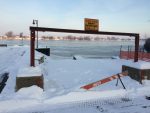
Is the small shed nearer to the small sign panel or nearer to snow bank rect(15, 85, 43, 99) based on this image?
snow bank rect(15, 85, 43, 99)

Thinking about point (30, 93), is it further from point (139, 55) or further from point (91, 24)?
point (139, 55)

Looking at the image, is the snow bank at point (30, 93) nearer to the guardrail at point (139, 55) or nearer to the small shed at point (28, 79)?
the small shed at point (28, 79)

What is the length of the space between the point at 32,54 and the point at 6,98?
2.52 meters

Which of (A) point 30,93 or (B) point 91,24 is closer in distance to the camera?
(A) point 30,93

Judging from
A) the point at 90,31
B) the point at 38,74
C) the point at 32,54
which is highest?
the point at 90,31

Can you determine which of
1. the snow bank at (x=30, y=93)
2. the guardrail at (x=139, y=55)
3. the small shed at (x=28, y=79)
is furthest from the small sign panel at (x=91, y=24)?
the guardrail at (x=139, y=55)

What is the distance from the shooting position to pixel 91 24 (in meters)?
10.1

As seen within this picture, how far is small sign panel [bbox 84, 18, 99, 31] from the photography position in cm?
998

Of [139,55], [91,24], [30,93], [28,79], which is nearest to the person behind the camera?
[30,93]

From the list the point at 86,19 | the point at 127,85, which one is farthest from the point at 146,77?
the point at 86,19

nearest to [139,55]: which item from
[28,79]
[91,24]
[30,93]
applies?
[91,24]

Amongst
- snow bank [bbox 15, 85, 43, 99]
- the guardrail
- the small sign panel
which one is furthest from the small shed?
the guardrail

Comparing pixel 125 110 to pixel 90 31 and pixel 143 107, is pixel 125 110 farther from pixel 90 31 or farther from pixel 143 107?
pixel 90 31

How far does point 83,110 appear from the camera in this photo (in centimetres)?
679
